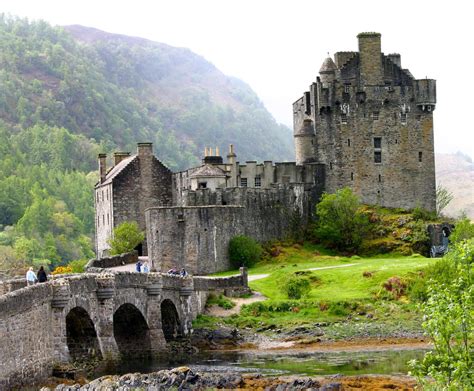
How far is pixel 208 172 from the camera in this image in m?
93.2

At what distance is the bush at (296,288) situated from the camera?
2980 inches

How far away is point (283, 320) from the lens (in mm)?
71688

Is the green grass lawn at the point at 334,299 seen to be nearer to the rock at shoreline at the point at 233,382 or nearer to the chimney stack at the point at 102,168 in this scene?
the rock at shoreline at the point at 233,382

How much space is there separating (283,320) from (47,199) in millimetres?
99906

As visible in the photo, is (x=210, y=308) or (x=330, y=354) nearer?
(x=330, y=354)

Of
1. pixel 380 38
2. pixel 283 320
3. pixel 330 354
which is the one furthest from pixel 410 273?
pixel 380 38

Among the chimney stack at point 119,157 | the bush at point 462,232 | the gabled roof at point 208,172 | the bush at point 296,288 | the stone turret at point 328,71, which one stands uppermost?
the stone turret at point 328,71

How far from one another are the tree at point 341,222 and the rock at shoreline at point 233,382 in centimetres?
3884

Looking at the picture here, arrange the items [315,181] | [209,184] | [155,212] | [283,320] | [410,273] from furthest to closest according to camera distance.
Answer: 1. [315,181]
2. [209,184]
3. [155,212]
4. [410,273]
5. [283,320]

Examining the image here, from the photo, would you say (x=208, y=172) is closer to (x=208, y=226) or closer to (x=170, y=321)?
(x=208, y=226)

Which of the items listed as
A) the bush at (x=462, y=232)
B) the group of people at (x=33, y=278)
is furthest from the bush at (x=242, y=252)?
the group of people at (x=33, y=278)

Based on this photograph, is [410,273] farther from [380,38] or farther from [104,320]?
[380,38]

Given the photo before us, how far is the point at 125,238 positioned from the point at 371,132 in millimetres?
21741

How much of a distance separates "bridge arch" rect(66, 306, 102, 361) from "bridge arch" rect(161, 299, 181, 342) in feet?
37.2
